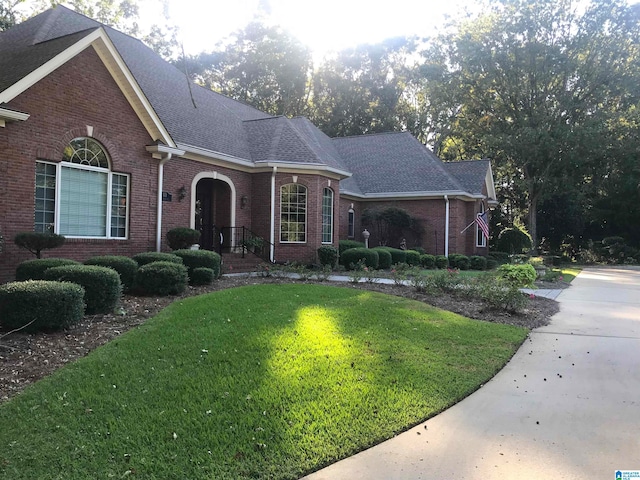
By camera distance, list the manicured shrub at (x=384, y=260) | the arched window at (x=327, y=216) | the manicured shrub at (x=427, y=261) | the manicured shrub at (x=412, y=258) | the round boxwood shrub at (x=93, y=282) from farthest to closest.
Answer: the manicured shrub at (x=427, y=261) → the manicured shrub at (x=412, y=258) → the manicured shrub at (x=384, y=260) → the arched window at (x=327, y=216) → the round boxwood shrub at (x=93, y=282)

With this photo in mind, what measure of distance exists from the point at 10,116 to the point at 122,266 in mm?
3485

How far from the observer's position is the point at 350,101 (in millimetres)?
38438

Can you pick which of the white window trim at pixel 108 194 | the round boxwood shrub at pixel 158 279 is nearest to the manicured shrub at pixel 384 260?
the white window trim at pixel 108 194

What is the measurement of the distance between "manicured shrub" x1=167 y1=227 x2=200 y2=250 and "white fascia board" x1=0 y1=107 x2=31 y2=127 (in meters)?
4.69

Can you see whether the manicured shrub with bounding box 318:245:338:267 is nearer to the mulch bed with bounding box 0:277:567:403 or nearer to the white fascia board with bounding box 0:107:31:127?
the mulch bed with bounding box 0:277:567:403

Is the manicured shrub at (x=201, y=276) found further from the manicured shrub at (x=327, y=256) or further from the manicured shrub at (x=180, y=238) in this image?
the manicured shrub at (x=327, y=256)

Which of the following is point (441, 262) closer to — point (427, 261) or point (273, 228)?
point (427, 261)

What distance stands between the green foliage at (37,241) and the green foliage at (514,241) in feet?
80.1

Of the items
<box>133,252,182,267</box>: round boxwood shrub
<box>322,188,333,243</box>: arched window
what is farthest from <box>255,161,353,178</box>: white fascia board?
<box>133,252,182,267</box>: round boxwood shrub

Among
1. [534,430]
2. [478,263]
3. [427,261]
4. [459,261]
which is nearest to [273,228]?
[427,261]

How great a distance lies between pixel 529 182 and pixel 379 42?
17.7 metres

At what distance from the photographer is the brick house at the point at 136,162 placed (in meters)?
9.48

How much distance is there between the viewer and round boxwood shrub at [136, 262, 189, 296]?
8.98 m

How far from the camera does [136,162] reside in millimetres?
11852
